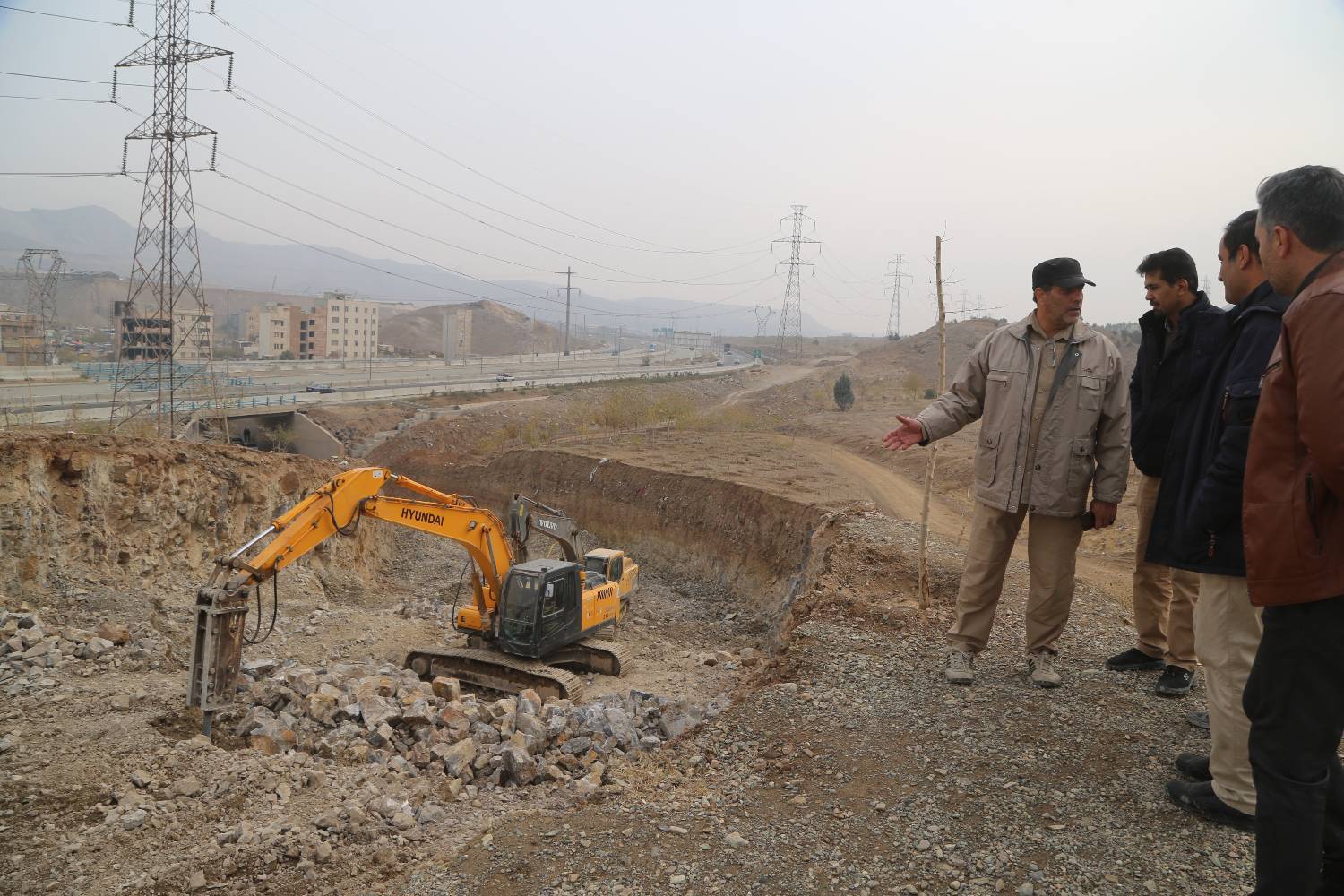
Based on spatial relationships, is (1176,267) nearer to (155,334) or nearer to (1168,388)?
(1168,388)

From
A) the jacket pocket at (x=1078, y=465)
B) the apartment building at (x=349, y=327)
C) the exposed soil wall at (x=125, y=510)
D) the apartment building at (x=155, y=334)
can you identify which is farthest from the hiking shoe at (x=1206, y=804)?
the apartment building at (x=349, y=327)

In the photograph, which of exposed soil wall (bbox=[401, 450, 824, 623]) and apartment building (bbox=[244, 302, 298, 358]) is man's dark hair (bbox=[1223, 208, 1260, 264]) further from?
apartment building (bbox=[244, 302, 298, 358])

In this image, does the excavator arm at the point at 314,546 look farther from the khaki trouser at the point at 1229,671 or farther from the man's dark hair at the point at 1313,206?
the man's dark hair at the point at 1313,206

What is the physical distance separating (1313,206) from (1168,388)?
108 inches

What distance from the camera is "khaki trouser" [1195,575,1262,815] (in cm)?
385

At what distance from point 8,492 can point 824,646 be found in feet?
38.2

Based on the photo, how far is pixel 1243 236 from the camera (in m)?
4.42

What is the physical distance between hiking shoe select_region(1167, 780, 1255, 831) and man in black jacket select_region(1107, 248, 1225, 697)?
1.36 metres

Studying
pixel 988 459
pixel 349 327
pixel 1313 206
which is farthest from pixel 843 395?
pixel 349 327

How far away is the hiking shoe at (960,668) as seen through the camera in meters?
6.01

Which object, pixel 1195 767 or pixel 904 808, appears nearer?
pixel 1195 767

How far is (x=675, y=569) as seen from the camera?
21.1 m

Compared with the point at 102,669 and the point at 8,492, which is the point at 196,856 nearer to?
the point at 102,669

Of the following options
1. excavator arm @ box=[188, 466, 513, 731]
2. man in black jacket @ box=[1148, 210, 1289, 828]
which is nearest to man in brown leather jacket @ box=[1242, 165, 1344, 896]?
man in black jacket @ box=[1148, 210, 1289, 828]
